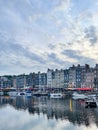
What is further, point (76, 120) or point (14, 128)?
point (76, 120)

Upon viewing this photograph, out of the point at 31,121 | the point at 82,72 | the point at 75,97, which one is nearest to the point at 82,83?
the point at 82,72

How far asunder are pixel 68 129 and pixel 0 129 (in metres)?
10.5

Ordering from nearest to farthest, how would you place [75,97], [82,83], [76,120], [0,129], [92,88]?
1. [0,129]
2. [76,120]
3. [75,97]
4. [92,88]
5. [82,83]

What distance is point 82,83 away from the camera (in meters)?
196

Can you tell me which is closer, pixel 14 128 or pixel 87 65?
pixel 14 128

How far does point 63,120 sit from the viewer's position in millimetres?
54844

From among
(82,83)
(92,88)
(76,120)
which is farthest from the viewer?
(82,83)

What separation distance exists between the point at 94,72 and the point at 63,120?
13466cm

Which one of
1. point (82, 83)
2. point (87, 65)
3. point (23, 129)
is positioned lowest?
point (23, 129)

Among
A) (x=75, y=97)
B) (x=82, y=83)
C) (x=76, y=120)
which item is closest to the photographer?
(x=76, y=120)

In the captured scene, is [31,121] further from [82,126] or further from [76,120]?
[82,126]

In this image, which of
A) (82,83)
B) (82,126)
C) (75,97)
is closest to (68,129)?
(82,126)

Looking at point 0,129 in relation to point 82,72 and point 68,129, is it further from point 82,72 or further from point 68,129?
point 82,72

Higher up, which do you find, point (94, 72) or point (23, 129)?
point (94, 72)
